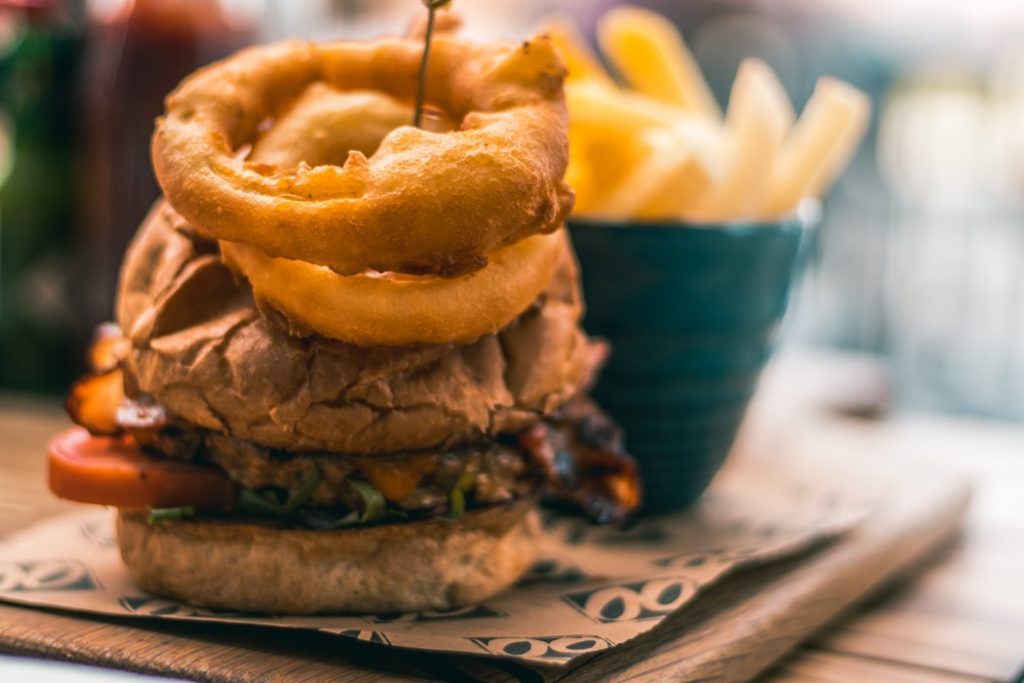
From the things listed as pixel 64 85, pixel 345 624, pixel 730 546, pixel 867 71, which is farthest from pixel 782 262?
pixel 867 71

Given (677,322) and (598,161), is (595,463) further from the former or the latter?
(598,161)

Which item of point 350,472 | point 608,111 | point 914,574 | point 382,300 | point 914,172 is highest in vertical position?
point 608,111

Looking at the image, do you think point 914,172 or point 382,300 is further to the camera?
point 914,172

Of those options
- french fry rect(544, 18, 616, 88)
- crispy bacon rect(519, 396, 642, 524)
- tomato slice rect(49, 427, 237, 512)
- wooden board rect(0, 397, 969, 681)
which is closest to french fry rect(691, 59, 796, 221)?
french fry rect(544, 18, 616, 88)

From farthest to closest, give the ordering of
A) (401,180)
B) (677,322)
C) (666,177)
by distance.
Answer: (677,322)
(666,177)
(401,180)

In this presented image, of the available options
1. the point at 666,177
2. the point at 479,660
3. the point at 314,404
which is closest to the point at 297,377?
the point at 314,404

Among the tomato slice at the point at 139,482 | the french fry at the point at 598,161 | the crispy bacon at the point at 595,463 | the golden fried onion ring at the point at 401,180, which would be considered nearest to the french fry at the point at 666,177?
the french fry at the point at 598,161

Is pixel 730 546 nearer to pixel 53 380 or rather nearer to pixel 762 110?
pixel 762 110
